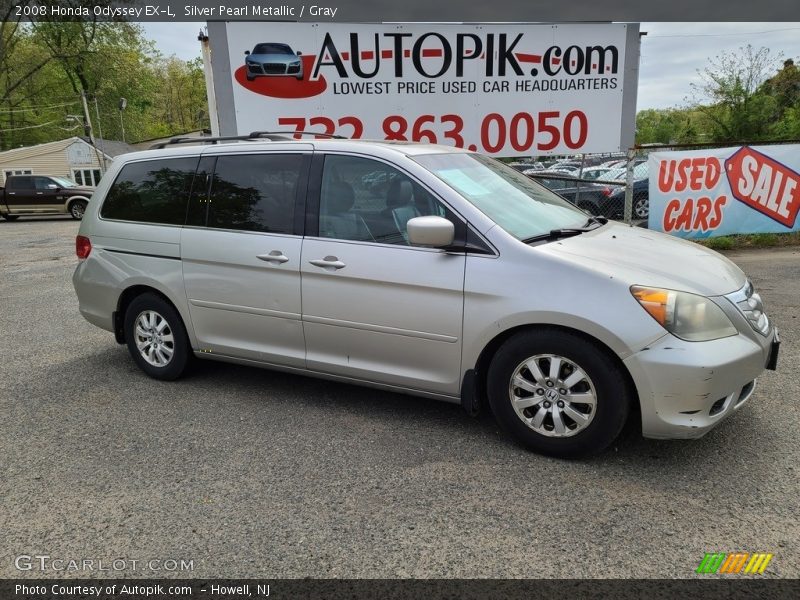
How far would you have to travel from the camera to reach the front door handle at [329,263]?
362 centimetres

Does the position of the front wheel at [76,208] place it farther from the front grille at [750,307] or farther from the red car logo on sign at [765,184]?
the front grille at [750,307]

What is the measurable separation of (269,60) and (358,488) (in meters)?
7.06

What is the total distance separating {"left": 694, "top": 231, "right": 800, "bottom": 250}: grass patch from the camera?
31.4 feet

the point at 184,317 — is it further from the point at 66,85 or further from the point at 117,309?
the point at 66,85

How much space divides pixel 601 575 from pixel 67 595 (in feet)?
7.01

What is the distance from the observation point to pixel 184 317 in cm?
434

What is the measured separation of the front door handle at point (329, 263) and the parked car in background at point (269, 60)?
568cm

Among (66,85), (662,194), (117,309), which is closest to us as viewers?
(117,309)

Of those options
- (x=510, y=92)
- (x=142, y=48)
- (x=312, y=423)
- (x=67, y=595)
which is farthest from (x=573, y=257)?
(x=142, y=48)

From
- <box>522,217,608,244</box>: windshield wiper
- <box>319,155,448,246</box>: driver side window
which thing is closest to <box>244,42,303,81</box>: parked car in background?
<box>319,155,448,246</box>: driver side window

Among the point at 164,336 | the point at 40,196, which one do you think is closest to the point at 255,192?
the point at 164,336

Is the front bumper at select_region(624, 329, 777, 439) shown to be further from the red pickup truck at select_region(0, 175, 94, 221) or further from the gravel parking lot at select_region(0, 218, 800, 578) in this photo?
the red pickup truck at select_region(0, 175, 94, 221)

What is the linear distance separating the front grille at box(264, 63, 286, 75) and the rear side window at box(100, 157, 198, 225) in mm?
4271

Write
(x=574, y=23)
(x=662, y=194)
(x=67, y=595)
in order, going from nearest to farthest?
(x=67, y=595)
(x=574, y=23)
(x=662, y=194)
